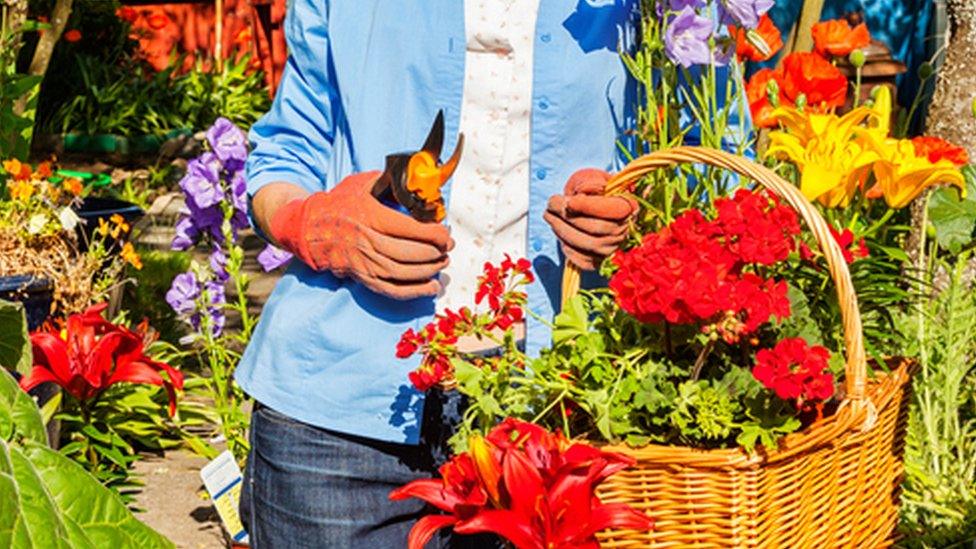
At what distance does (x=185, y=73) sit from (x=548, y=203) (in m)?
9.82

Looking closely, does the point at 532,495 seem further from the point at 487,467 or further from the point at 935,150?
the point at 935,150

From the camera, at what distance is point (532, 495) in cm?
151

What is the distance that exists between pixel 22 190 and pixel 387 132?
8.67ft

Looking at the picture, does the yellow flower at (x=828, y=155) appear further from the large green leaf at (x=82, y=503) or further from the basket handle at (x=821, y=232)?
the large green leaf at (x=82, y=503)

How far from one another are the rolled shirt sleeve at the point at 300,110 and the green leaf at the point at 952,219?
1.30 meters

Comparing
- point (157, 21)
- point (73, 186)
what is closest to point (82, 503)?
point (73, 186)

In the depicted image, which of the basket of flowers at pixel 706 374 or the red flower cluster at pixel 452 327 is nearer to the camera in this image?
the basket of flowers at pixel 706 374

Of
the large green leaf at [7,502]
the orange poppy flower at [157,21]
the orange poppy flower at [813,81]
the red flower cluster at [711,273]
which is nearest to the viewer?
the large green leaf at [7,502]

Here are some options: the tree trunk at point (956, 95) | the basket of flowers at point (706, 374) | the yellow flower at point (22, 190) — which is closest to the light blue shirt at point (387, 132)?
the basket of flowers at point (706, 374)

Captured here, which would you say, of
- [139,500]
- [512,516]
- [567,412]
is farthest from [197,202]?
[512,516]

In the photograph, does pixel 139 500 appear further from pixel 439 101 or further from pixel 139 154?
pixel 139 154

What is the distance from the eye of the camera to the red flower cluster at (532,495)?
4.96 ft

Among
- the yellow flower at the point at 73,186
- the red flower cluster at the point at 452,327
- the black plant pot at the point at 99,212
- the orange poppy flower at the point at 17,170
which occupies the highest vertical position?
the red flower cluster at the point at 452,327

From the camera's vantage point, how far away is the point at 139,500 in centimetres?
457
